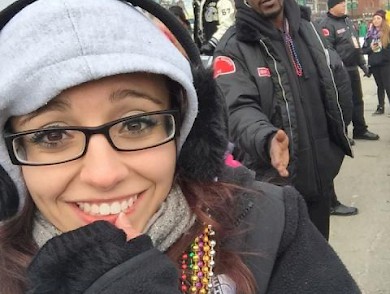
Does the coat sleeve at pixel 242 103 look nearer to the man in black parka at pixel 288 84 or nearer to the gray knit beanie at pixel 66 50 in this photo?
the man in black parka at pixel 288 84

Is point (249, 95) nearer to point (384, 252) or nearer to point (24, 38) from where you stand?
point (24, 38)

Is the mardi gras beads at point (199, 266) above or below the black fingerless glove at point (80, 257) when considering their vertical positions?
below

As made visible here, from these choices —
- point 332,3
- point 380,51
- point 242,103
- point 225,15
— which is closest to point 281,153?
point 242,103

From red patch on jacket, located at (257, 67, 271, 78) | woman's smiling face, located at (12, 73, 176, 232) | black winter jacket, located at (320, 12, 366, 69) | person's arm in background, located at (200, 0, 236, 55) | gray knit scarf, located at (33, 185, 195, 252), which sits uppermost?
woman's smiling face, located at (12, 73, 176, 232)

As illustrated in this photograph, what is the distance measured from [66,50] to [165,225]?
0.42 m

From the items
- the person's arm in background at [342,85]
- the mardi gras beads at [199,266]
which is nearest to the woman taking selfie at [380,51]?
the person's arm in background at [342,85]

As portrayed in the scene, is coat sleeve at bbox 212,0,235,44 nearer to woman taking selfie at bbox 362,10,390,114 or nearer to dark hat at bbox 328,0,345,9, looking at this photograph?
dark hat at bbox 328,0,345,9

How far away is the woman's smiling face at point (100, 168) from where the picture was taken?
1.11m

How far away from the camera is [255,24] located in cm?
278

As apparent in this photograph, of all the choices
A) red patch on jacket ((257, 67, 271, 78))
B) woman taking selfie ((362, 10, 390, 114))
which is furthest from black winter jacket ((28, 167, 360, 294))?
woman taking selfie ((362, 10, 390, 114))

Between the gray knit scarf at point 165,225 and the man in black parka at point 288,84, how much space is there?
134 centimetres

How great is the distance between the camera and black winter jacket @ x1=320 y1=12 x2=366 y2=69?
6629mm

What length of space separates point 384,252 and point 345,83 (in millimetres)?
1645

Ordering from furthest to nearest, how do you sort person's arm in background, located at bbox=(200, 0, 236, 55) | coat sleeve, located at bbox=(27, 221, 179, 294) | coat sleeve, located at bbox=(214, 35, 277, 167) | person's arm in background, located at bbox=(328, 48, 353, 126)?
person's arm in background, located at bbox=(200, 0, 236, 55) < person's arm in background, located at bbox=(328, 48, 353, 126) < coat sleeve, located at bbox=(214, 35, 277, 167) < coat sleeve, located at bbox=(27, 221, 179, 294)
